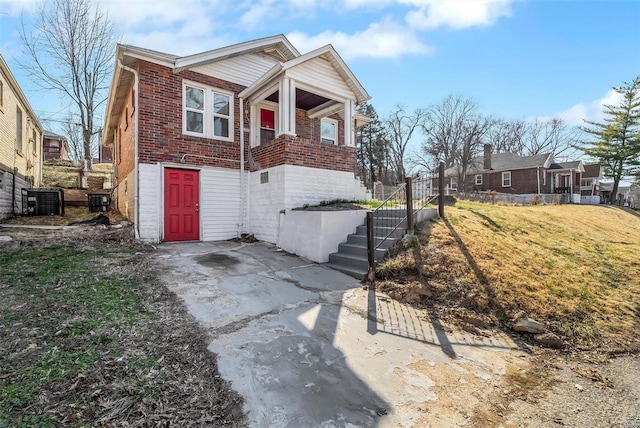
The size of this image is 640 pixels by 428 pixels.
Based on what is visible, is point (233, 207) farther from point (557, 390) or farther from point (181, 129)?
point (557, 390)

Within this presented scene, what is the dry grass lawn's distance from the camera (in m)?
4.34

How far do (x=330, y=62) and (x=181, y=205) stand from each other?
236 inches

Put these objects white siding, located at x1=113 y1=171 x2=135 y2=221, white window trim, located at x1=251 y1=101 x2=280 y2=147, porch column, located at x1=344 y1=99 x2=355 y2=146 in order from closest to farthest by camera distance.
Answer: white siding, located at x1=113 y1=171 x2=135 y2=221, porch column, located at x1=344 y1=99 x2=355 y2=146, white window trim, located at x1=251 y1=101 x2=280 y2=147

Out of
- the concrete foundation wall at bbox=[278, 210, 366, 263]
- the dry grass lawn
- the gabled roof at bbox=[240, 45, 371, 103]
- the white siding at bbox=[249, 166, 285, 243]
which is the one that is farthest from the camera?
the white siding at bbox=[249, 166, 285, 243]

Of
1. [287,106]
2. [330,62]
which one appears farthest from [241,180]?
[330,62]

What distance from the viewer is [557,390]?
9.48 feet

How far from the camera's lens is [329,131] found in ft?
39.9

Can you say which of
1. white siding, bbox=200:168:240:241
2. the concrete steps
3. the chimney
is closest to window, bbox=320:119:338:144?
white siding, bbox=200:168:240:241

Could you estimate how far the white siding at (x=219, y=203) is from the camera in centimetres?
884

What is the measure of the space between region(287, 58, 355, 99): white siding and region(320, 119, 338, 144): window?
2.33 meters

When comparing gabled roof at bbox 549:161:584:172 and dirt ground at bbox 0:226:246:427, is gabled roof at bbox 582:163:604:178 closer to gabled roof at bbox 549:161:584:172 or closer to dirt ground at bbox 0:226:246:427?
gabled roof at bbox 549:161:584:172

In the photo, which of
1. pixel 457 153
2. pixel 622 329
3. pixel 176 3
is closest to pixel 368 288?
pixel 622 329

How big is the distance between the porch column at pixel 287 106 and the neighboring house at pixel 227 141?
3cm

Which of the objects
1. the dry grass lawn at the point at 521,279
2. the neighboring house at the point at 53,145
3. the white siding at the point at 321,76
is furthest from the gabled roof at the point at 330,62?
the neighboring house at the point at 53,145
